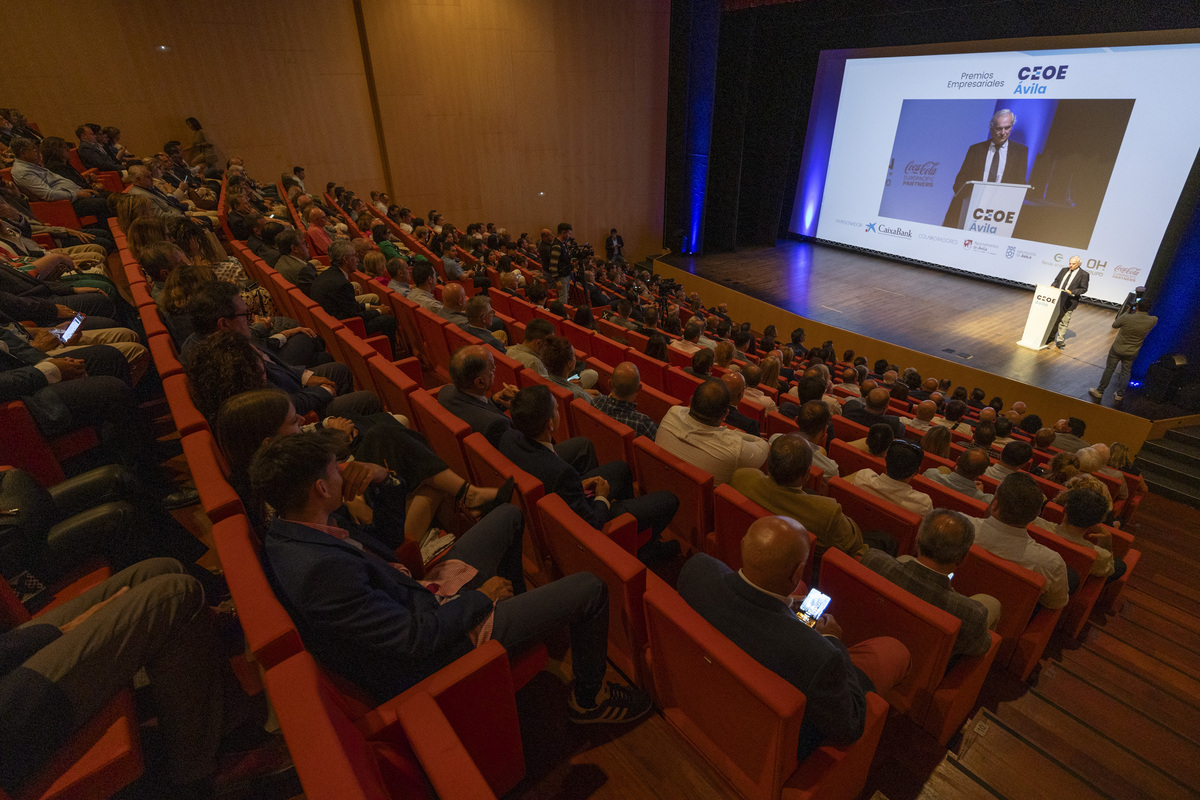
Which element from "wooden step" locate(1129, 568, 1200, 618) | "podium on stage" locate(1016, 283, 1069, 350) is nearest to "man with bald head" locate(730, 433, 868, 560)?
"wooden step" locate(1129, 568, 1200, 618)

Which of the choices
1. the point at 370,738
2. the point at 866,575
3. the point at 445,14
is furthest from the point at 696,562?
the point at 445,14

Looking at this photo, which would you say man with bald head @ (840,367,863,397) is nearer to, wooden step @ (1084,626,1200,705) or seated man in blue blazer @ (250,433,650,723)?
wooden step @ (1084,626,1200,705)

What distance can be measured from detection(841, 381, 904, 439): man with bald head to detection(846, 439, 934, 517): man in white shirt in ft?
4.27

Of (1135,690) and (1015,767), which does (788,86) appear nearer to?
(1135,690)

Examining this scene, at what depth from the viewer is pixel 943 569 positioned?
1.82 meters

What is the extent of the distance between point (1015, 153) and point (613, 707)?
11060 mm

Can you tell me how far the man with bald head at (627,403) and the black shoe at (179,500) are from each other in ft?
6.20

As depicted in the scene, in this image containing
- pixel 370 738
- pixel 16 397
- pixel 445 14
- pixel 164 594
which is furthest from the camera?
pixel 445 14

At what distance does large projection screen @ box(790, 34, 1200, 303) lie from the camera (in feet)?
24.6

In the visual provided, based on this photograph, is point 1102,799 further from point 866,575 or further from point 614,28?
point 614,28

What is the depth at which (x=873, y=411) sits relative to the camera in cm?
375

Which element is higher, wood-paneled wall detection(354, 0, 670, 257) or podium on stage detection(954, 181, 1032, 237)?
wood-paneled wall detection(354, 0, 670, 257)

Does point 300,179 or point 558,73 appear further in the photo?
point 558,73

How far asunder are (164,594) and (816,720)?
1.59m
